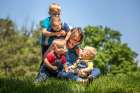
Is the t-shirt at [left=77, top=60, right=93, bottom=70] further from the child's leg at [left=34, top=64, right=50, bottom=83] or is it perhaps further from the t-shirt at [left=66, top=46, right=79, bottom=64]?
the child's leg at [left=34, top=64, right=50, bottom=83]

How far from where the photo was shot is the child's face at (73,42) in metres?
13.3

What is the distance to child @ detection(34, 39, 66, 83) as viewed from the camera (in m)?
12.4

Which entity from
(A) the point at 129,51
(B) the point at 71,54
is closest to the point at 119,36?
(A) the point at 129,51

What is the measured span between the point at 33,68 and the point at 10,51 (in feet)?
22.5

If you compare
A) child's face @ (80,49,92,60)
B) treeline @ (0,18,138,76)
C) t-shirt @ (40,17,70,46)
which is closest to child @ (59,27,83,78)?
t-shirt @ (40,17,70,46)

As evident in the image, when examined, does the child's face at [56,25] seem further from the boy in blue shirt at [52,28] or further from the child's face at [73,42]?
the child's face at [73,42]

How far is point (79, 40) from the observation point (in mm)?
13305

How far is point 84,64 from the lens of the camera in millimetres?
12750

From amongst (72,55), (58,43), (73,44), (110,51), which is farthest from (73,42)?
(110,51)

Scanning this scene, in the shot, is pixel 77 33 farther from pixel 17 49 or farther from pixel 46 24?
pixel 17 49

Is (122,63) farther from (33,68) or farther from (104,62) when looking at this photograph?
(33,68)

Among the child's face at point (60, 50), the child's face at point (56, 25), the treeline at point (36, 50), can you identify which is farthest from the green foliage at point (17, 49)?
the child's face at point (60, 50)

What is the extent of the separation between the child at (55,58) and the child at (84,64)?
0.36 m

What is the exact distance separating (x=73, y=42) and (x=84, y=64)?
0.92 m
